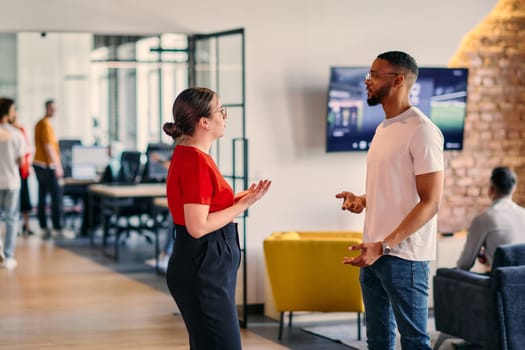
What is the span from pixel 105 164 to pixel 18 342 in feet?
22.9

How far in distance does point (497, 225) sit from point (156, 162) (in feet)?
21.6

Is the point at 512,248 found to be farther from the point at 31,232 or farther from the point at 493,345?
the point at 31,232

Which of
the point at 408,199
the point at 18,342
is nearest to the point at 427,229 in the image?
the point at 408,199

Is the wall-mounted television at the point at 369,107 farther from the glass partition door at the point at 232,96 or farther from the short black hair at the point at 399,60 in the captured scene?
the short black hair at the point at 399,60

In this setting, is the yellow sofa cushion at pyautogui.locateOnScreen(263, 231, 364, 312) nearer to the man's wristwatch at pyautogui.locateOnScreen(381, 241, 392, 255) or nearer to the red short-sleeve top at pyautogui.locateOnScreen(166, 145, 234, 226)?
the man's wristwatch at pyautogui.locateOnScreen(381, 241, 392, 255)

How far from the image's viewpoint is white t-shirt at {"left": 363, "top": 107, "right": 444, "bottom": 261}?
3770 millimetres

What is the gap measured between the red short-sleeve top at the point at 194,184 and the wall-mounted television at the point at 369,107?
4373mm

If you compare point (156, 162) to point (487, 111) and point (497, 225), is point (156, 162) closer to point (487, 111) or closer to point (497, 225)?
point (487, 111)

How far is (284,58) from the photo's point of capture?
773 cm

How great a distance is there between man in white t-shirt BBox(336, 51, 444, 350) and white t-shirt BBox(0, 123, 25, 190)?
6.73 meters

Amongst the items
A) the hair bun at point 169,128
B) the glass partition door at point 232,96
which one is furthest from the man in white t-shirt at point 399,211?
the glass partition door at point 232,96

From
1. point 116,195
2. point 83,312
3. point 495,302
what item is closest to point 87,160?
point 116,195

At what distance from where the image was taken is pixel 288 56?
7746 millimetres

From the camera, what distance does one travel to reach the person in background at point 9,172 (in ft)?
32.9
